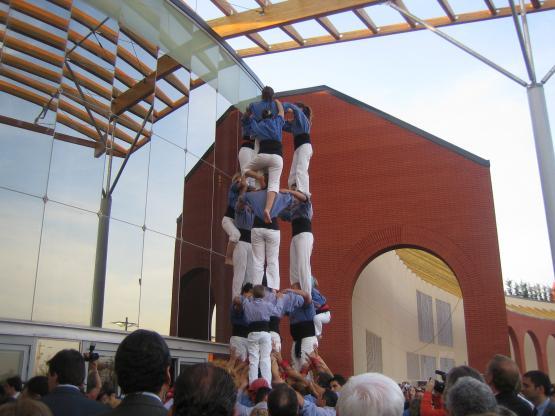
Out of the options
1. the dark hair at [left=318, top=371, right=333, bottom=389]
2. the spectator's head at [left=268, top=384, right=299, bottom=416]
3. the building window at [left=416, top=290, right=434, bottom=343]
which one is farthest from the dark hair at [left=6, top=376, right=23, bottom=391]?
the building window at [left=416, top=290, right=434, bottom=343]

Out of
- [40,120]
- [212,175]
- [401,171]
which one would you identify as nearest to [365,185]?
[401,171]

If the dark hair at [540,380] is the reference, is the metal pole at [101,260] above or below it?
above

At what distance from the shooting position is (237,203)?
9.93 metres

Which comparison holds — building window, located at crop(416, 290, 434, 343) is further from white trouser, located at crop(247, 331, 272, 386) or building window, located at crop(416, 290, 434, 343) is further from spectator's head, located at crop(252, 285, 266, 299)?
spectator's head, located at crop(252, 285, 266, 299)

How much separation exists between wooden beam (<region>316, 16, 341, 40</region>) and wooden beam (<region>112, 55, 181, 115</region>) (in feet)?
14.0

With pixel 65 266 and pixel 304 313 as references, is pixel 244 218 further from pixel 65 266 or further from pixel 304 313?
pixel 65 266

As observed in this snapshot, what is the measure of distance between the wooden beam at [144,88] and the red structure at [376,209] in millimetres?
2207

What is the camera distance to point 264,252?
9.62 metres

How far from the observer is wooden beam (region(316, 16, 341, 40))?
15.8 m

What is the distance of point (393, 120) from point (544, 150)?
871 centimetres

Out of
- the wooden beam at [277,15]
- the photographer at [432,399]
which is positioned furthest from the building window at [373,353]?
the photographer at [432,399]

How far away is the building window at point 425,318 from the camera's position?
26781mm

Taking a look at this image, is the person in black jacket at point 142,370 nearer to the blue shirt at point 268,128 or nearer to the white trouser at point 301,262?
the white trouser at point 301,262

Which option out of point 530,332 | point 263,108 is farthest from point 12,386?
point 530,332
